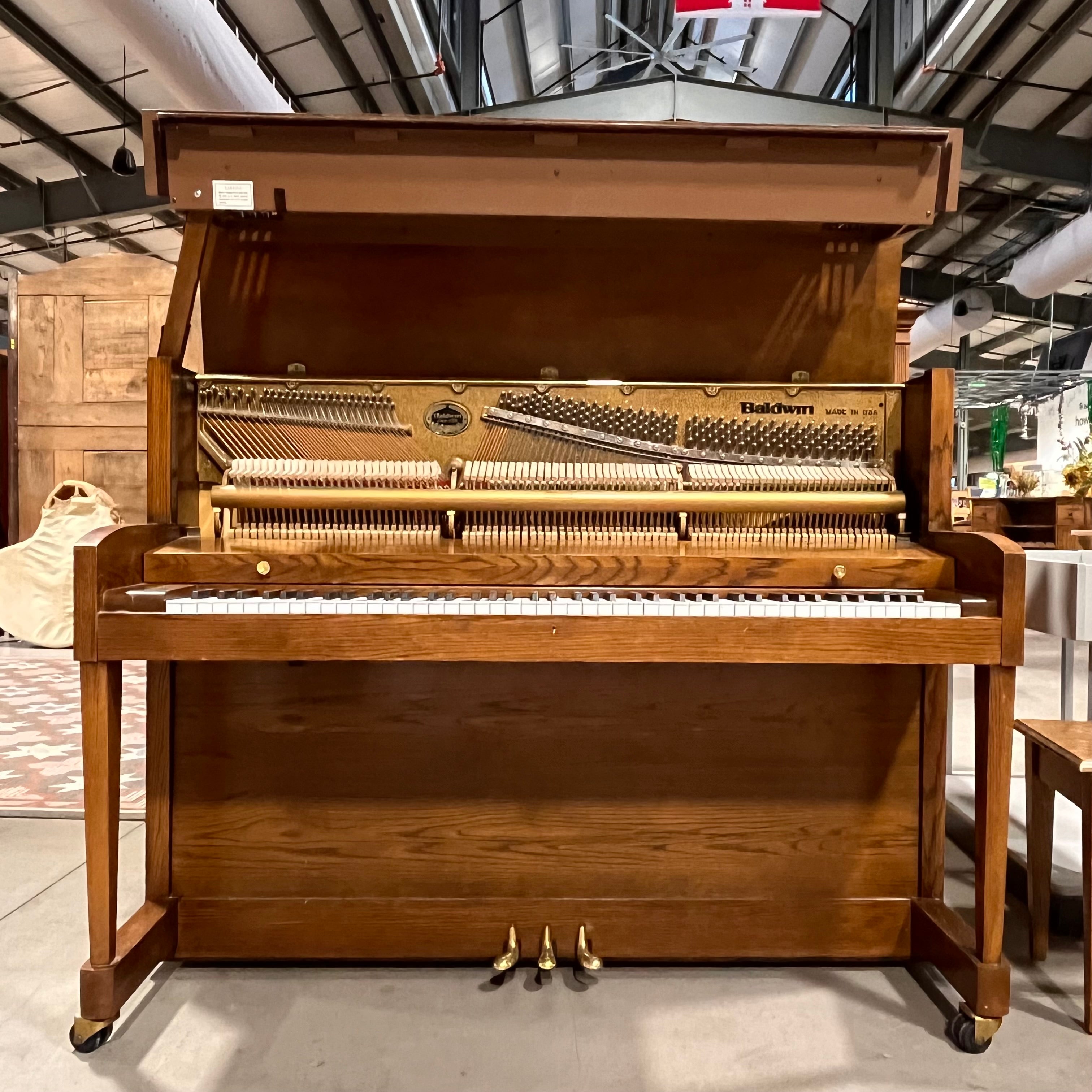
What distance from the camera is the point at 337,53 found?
19.7ft

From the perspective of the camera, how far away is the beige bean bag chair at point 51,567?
5.76 metres

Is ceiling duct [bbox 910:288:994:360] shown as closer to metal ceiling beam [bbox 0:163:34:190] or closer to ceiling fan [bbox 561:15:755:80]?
ceiling fan [bbox 561:15:755:80]

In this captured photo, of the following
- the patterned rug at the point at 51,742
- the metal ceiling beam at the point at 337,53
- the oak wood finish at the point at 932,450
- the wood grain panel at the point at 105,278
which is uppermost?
the metal ceiling beam at the point at 337,53

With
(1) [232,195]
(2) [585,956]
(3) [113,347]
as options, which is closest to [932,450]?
(2) [585,956]

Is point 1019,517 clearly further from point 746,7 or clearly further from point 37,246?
point 37,246

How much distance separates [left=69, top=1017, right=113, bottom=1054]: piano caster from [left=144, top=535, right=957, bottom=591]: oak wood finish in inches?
37.9

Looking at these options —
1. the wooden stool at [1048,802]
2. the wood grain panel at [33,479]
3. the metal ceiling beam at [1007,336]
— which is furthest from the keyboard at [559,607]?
the metal ceiling beam at [1007,336]

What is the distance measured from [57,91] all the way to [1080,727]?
25.2 feet

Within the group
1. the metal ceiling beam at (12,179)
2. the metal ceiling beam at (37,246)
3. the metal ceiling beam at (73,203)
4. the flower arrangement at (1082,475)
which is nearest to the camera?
the flower arrangement at (1082,475)

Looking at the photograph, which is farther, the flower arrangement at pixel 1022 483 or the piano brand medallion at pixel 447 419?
the flower arrangement at pixel 1022 483

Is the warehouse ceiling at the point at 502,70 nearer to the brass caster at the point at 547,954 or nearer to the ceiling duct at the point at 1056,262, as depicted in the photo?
the ceiling duct at the point at 1056,262

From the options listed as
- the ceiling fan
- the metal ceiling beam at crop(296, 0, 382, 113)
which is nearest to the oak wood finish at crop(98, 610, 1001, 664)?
the metal ceiling beam at crop(296, 0, 382, 113)

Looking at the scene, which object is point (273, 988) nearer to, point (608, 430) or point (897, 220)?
point (608, 430)

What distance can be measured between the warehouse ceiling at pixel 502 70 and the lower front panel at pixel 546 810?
11.3 ft
